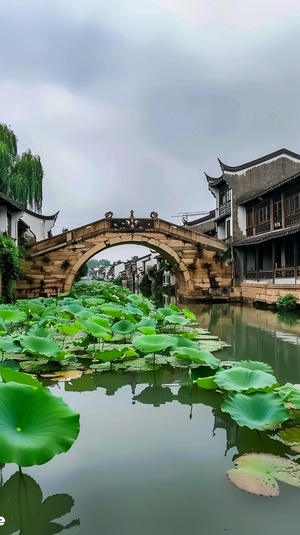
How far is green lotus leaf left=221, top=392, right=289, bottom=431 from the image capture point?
A: 2994 mm

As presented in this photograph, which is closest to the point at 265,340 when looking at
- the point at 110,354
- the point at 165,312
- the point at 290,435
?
the point at 165,312

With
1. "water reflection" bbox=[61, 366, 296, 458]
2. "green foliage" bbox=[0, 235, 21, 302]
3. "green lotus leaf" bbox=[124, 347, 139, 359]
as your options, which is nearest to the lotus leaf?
"green lotus leaf" bbox=[124, 347, 139, 359]

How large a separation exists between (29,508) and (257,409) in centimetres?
182

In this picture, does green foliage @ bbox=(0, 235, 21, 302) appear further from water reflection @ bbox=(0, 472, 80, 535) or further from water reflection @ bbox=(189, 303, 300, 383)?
water reflection @ bbox=(0, 472, 80, 535)

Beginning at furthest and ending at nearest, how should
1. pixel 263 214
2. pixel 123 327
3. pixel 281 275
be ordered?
pixel 263 214
pixel 281 275
pixel 123 327

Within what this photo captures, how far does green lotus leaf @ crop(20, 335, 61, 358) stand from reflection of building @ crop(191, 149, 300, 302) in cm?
1402

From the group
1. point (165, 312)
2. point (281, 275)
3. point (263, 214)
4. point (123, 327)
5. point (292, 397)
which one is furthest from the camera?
point (263, 214)

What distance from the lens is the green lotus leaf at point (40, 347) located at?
4.75 m

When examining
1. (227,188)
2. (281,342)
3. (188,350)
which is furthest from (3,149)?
(188,350)

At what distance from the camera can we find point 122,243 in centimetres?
2131

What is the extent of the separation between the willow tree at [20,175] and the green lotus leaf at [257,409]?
17462 millimetres

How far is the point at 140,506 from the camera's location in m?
2.38

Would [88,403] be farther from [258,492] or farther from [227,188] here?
[227,188]

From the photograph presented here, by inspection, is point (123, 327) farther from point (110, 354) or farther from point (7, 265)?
point (7, 265)
